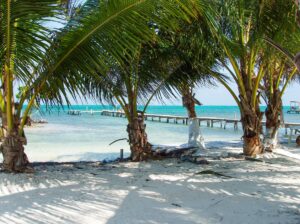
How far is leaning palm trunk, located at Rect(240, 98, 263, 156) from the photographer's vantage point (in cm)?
738

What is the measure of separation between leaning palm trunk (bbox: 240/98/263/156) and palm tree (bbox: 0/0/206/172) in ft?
11.4

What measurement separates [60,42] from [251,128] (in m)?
4.40

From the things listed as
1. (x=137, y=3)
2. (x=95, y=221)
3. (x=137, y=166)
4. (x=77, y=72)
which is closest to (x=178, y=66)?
(x=137, y=166)

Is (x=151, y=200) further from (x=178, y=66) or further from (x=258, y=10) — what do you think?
(x=178, y=66)

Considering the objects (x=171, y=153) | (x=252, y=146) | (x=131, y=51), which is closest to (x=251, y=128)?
(x=252, y=146)

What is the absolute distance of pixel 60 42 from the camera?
4672 mm

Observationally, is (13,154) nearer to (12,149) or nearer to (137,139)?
(12,149)

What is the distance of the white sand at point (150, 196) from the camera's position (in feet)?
10.8

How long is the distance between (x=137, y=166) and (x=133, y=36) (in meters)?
2.88

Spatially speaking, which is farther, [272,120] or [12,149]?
[272,120]

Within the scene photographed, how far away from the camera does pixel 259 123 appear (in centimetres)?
752

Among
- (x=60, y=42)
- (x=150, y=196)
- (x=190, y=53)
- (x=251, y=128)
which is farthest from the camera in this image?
(x=251, y=128)

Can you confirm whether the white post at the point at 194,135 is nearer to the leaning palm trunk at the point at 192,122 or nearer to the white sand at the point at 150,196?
the leaning palm trunk at the point at 192,122

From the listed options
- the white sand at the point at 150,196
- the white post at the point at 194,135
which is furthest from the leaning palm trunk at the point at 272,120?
the white sand at the point at 150,196
